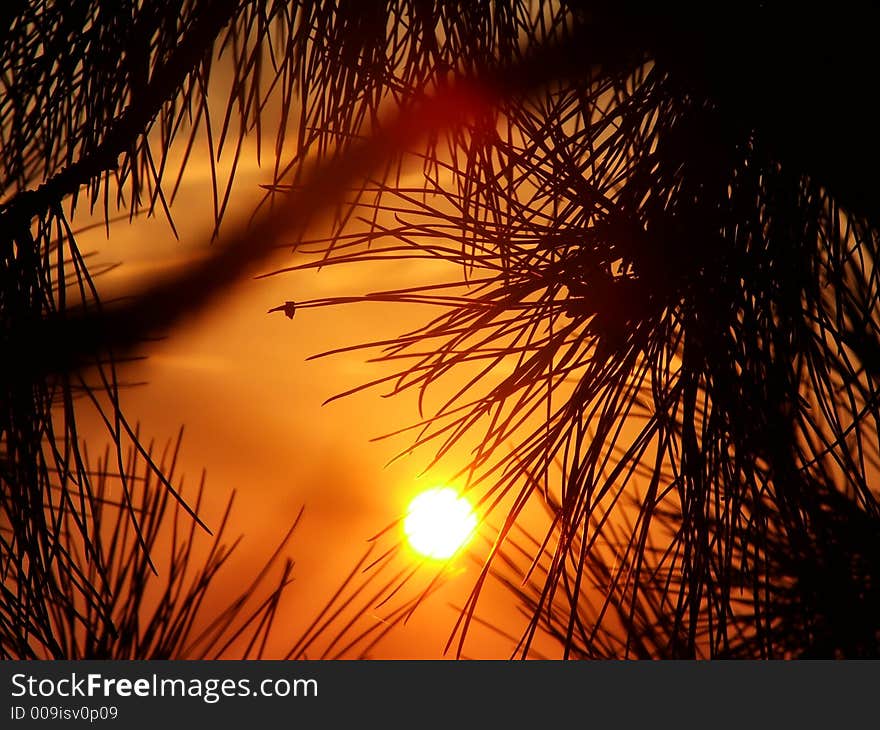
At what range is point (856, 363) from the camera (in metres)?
0.56

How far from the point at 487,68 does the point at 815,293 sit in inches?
10.9

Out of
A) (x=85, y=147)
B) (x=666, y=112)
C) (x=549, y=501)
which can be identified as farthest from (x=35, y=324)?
(x=666, y=112)

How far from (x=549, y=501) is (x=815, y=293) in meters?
0.21

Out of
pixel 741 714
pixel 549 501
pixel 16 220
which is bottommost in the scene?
pixel 741 714

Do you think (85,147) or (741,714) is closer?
(741,714)

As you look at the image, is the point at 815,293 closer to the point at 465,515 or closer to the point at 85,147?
the point at 465,515

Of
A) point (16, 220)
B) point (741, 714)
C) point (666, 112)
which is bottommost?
point (741, 714)

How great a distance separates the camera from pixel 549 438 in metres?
0.52

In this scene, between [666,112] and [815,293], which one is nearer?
[815,293]

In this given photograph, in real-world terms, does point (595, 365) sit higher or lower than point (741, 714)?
higher

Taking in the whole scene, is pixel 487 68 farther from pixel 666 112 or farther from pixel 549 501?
pixel 549 501

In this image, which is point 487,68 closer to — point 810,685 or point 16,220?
point 16,220

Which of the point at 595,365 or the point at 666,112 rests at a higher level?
the point at 666,112

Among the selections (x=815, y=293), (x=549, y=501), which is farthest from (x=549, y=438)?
(x=815, y=293)
